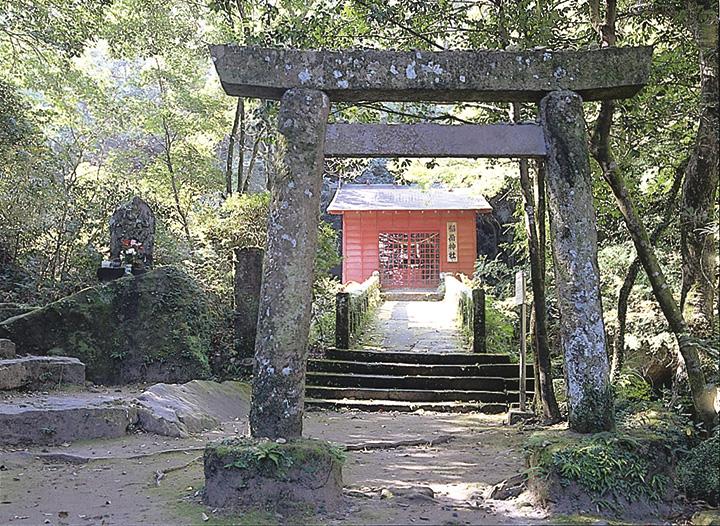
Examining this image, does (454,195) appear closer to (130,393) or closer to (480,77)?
(130,393)

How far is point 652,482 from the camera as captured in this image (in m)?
4.21

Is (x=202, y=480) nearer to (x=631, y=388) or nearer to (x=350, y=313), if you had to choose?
(x=631, y=388)

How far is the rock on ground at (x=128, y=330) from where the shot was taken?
359 inches

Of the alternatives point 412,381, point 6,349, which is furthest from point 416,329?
point 6,349

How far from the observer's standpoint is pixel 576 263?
15.9ft

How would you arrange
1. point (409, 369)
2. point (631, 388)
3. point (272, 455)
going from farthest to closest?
point (409, 369) → point (631, 388) → point (272, 455)

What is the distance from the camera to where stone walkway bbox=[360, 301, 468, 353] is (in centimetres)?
1257

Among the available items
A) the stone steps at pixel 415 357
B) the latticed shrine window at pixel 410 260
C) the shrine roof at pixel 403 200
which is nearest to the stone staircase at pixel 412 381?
the stone steps at pixel 415 357

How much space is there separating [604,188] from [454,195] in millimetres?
17375

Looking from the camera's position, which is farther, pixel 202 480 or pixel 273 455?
pixel 202 480

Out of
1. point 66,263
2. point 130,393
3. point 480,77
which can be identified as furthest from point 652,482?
point 66,263

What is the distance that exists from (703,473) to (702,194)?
2.34 m

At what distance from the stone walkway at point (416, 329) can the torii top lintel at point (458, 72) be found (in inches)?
296

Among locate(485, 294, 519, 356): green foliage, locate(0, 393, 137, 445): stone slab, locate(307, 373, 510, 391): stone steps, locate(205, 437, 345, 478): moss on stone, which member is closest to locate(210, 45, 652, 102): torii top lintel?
locate(205, 437, 345, 478): moss on stone
